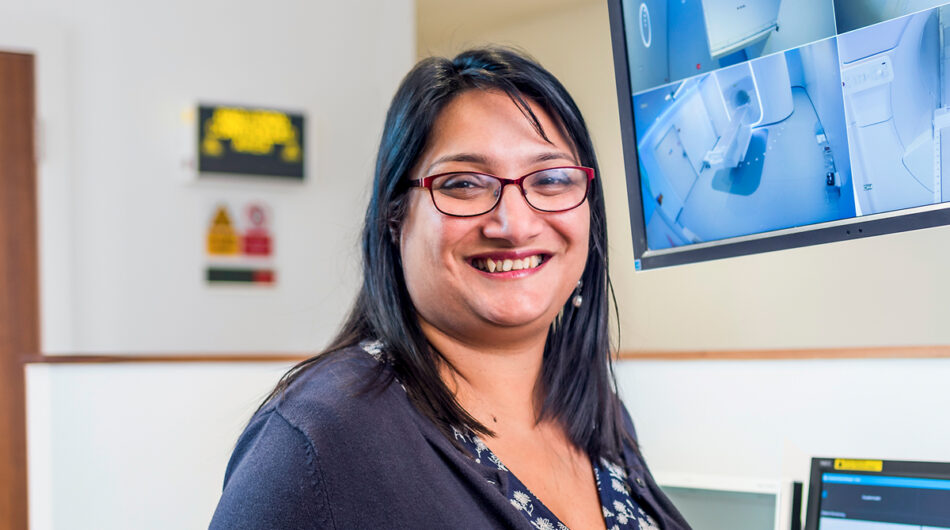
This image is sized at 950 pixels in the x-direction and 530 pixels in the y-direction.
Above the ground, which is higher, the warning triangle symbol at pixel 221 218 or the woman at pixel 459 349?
the warning triangle symbol at pixel 221 218

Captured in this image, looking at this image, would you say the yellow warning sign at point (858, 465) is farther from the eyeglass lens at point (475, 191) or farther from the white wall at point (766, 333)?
the eyeglass lens at point (475, 191)

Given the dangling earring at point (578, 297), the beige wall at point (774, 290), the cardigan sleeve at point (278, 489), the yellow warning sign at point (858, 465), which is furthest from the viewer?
the beige wall at point (774, 290)

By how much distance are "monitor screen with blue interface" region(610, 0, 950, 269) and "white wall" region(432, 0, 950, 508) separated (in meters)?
0.14

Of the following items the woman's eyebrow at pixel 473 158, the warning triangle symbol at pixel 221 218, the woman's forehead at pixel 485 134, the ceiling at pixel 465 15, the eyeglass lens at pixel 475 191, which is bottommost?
the eyeglass lens at pixel 475 191

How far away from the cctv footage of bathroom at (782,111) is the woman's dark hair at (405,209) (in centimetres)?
11

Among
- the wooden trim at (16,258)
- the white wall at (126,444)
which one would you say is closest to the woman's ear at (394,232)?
the white wall at (126,444)

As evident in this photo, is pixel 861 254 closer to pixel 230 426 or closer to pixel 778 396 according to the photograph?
pixel 778 396

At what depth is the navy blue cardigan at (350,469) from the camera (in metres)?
0.84

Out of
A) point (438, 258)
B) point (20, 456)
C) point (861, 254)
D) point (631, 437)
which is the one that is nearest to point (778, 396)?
point (631, 437)

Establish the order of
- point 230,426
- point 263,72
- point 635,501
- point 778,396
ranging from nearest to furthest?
point 635,501, point 778,396, point 230,426, point 263,72

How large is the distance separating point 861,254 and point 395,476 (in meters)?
2.37

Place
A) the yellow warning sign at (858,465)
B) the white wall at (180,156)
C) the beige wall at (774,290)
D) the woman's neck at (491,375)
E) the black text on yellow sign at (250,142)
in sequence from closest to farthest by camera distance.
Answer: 1. the yellow warning sign at (858,465)
2. the woman's neck at (491,375)
3. the beige wall at (774,290)
4. the white wall at (180,156)
5. the black text on yellow sign at (250,142)

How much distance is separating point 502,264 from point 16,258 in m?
2.25

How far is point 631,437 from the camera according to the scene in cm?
130
